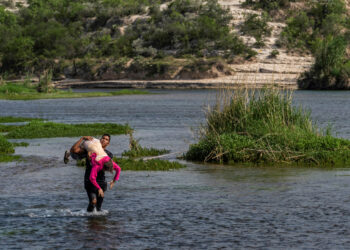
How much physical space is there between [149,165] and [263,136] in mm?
4346

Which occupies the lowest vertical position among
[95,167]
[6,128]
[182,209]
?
[6,128]

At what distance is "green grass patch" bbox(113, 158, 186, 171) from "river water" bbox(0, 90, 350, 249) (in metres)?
0.71

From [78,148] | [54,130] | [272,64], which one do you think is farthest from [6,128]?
[272,64]

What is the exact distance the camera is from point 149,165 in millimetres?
24188

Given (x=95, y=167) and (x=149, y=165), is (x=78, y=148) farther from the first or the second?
(x=149, y=165)

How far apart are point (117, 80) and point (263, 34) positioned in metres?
31.1

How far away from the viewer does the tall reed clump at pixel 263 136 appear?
24.1 meters

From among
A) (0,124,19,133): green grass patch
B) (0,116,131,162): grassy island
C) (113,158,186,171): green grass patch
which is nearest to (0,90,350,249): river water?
(113,158,186,171): green grass patch

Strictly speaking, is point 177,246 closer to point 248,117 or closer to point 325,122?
point 248,117

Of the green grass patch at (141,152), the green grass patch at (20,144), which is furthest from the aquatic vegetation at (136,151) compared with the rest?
the green grass patch at (20,144)

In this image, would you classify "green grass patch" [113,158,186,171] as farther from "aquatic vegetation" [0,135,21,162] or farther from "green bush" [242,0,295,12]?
"green bush" [242,0,295,12]

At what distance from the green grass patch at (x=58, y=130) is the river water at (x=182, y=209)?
955 centimetres

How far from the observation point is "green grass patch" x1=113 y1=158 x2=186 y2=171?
23.8 m

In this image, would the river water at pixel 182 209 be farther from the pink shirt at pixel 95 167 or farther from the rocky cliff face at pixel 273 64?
the rocky cliff face at pixel 273 64
